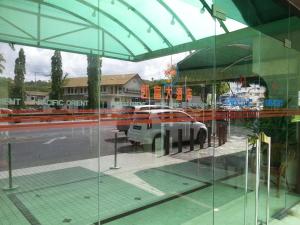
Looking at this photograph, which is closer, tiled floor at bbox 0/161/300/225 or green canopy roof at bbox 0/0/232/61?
green canopy roof at bbox 0/0/232/61

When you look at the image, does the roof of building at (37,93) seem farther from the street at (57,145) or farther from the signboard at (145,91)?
the signboard at (145,91)

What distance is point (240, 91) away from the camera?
3914 millimetres

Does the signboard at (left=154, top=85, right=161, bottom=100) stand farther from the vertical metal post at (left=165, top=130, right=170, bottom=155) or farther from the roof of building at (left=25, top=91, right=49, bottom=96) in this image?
the vertical metal post at (left=165, top=130, right=170, bottom=155)

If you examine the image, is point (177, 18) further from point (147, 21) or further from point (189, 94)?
point (189, 94)

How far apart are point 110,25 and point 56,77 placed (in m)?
0.78

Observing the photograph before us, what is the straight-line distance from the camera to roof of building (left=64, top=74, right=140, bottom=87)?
260cm

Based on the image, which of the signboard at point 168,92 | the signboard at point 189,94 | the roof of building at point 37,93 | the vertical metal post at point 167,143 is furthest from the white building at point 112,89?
the vertical metal post at point 167,143

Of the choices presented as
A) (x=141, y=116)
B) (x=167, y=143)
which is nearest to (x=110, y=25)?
(x=141, y=116)

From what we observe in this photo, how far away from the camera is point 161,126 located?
14.0 ft

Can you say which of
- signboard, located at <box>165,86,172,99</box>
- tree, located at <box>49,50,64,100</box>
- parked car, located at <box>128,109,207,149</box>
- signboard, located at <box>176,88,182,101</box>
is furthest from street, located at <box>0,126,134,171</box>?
signboard, located at <box>176,88,182,101</box>

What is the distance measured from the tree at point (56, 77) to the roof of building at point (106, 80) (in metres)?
0.07

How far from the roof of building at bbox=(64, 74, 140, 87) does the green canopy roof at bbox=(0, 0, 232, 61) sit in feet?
0.69

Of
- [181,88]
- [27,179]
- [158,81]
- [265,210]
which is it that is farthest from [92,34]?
[265,210]

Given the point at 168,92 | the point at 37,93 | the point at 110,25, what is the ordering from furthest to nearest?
the point at 168,92 → the point at 110,25 → the point at 37,93
